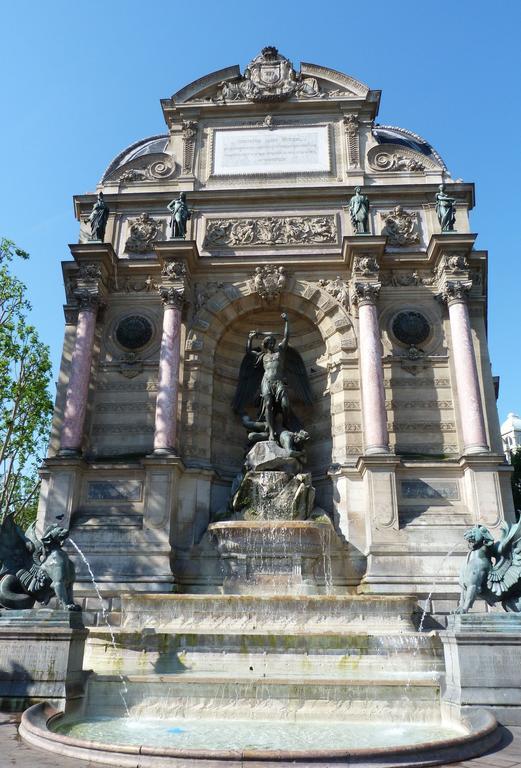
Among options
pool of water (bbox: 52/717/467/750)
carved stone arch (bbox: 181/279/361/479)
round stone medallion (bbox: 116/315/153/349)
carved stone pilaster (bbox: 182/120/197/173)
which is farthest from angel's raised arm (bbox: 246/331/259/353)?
pool of water (bbox: 52/717/467/750)

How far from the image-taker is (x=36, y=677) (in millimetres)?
8117

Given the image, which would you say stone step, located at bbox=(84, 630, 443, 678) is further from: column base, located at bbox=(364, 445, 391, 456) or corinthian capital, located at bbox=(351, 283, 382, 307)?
corinthian capital, located at bbox=(351, 283, 382, 307)

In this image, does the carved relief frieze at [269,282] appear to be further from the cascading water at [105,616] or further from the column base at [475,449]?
the cascading water at [105,616]

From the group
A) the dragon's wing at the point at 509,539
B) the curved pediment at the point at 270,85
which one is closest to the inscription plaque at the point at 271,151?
the curved pediment at the point at 270,85

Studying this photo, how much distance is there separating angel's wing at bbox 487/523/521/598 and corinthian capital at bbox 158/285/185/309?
11.8 metres

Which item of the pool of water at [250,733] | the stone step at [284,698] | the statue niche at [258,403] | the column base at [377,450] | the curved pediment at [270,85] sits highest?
the curved pediment at [270,85]

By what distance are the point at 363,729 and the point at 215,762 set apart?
124 inches

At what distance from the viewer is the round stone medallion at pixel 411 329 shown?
17.9 meters

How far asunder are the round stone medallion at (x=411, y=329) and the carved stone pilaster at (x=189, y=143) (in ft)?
30.9

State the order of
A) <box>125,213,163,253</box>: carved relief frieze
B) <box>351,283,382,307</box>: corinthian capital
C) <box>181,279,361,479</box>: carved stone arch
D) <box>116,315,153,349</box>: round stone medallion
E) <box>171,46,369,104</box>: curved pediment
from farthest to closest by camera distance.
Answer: <box>171,46,369,104</box>: curved pediment, <box>125,213,163,253</box>: carved relief frieze, <box>116,315,153,349</box>: round stone medallion, <box>351,283,382,307</box>: corinthian capital, <box>181,279,361,479</box>: carved stone arch

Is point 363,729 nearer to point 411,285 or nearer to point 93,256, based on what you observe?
point 411,285

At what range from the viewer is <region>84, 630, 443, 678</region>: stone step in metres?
9.27

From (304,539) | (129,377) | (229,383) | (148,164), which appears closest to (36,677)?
(304,539)

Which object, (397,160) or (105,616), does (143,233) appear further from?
(105,616)
